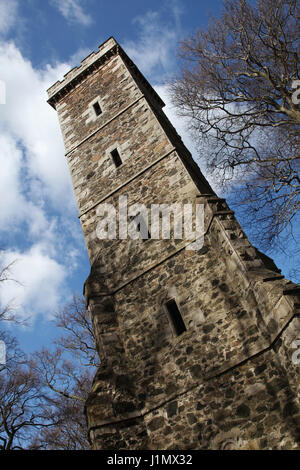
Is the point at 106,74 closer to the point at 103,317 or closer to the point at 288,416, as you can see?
the point at 103,317

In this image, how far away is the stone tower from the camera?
502 centimetres

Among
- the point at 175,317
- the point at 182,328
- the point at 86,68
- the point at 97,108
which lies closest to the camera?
the point at 182,328

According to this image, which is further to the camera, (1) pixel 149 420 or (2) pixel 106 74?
(2) pixel 106 74

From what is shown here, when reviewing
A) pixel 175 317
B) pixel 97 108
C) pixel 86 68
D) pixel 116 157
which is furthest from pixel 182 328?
pixel 86 68

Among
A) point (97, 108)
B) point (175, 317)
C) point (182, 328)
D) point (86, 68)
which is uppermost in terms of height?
point (86, 68)

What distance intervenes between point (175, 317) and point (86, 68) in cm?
1098

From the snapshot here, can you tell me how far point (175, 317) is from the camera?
6746 mm

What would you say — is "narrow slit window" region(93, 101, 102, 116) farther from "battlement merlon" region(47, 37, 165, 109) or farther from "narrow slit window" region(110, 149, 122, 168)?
"narrow slit window" region(110, 149, 122, 168)

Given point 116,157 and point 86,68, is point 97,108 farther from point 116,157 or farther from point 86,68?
point 116,157

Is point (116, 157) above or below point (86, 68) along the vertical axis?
below
